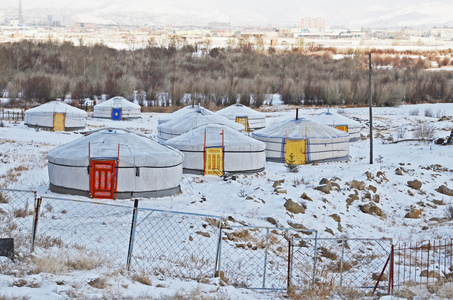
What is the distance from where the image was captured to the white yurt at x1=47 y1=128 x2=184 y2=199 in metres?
14.8

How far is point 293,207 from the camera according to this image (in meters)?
14.9

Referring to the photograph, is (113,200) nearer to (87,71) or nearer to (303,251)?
(303,251)

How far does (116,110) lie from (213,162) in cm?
1982

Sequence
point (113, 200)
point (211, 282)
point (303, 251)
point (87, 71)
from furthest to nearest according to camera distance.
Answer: point (87, 71) → point (113, 200) → point (303, 251) → point (211, 282)

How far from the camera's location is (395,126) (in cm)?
3788

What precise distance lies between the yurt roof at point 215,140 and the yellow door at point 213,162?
0.23 meters

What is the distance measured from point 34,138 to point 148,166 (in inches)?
535

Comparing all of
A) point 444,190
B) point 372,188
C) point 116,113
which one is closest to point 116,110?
point 116,113

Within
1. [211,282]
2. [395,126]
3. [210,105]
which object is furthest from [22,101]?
[211,282]

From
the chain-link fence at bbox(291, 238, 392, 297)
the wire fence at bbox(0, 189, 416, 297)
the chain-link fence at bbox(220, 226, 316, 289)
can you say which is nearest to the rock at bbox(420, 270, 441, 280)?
the wire fence at bbox(0, 189, 416, 297)

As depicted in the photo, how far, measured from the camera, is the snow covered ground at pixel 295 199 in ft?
23.4

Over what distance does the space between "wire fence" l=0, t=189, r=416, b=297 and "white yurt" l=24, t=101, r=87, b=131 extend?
17.4 metres

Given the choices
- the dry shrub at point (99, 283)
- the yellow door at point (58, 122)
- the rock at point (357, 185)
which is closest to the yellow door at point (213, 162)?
the rock at point (357, 185)

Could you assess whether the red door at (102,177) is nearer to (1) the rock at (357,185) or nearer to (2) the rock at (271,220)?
(2) the rock at (271,220)
